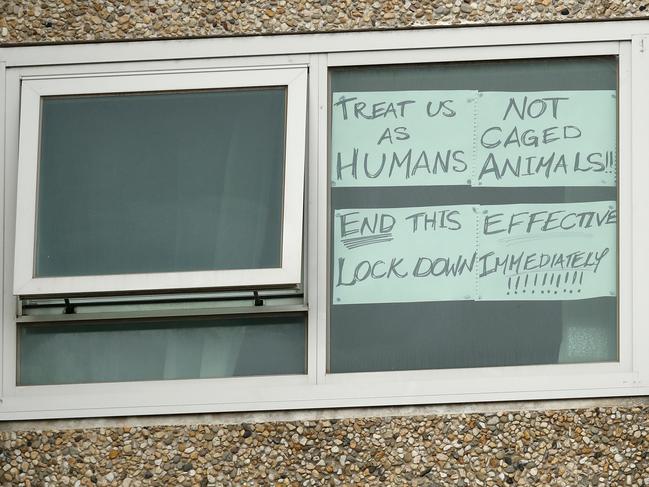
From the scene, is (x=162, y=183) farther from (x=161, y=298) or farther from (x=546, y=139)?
(x=546, y=139)

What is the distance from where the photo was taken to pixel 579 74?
6535 mm

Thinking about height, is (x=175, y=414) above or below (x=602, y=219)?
below

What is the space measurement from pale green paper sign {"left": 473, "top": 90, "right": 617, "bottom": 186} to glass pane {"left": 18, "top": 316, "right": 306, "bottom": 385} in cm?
110

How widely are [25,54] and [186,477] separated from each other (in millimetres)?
2007

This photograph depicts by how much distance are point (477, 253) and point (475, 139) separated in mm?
495

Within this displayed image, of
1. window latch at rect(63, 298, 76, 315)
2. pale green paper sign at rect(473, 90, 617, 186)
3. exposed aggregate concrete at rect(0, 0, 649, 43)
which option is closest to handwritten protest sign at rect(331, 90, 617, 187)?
pale green paper sign at rect(473, 90, 617, 186)

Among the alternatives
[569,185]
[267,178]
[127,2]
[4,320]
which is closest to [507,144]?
[569,185]

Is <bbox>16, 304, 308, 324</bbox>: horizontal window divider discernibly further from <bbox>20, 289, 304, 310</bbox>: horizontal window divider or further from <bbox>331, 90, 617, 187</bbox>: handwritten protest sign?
<bbox>331, 90, 617, 187</bbox>: handwritten protest sign

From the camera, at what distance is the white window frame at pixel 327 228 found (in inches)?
247

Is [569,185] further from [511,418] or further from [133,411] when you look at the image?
[133,411]

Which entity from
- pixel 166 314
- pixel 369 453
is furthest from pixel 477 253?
pixel 166 314

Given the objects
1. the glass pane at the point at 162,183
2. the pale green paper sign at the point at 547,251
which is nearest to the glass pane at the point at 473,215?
the pale green paper sign at the point at 547,251

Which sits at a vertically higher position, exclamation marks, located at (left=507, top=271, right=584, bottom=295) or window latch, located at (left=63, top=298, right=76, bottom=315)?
exclamation marks, located at (left=507, top=271, right=584, bottom=295)

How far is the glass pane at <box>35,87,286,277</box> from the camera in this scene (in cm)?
644
